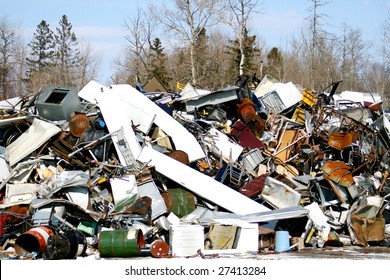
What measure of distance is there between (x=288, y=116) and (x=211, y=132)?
2.88 m

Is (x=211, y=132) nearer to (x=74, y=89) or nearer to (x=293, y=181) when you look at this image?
(x=293, y=181)

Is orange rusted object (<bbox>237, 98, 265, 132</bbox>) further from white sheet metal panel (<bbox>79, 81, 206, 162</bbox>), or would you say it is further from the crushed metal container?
the crushed metal container

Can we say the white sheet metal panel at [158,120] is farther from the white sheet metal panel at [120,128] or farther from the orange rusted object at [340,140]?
the orange rusted object at [340,140]

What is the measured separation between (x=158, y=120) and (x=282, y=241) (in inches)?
162

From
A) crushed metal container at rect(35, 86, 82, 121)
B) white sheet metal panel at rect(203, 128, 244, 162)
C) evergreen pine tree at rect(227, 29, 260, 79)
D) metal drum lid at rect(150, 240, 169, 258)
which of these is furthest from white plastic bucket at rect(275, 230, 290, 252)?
evergreen pine tree at rect(227, 29, 260, 79)

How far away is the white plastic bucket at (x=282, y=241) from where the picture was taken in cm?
920

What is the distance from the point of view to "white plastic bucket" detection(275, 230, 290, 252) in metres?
9.20

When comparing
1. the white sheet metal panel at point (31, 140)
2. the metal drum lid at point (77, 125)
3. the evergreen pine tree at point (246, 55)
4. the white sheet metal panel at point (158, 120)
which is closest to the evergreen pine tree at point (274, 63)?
the evergreen pine tree at point (246, 55)

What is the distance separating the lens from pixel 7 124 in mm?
11508

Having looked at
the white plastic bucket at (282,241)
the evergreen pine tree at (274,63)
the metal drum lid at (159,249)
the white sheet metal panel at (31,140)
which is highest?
the evergreen pine tree at (274,63)

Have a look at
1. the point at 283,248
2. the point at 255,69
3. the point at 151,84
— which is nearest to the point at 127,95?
the point at 151,84

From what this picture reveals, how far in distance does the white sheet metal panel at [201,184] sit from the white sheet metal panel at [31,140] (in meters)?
2.10

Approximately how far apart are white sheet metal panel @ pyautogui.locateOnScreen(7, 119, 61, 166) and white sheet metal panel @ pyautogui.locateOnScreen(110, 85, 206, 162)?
1746mm

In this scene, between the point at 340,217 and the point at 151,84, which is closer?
the point at 340,217
